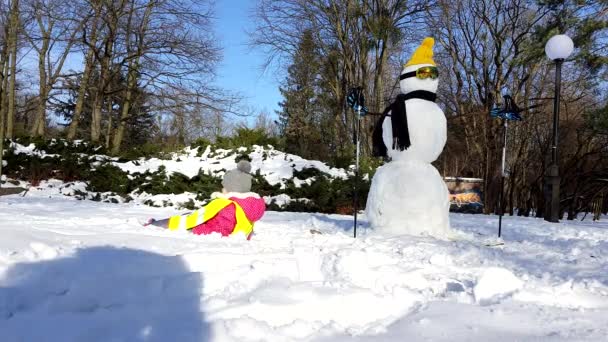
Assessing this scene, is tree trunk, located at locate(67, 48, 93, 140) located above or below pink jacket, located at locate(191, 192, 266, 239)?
above

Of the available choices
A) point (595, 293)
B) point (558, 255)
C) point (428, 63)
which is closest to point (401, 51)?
point (428, 63)

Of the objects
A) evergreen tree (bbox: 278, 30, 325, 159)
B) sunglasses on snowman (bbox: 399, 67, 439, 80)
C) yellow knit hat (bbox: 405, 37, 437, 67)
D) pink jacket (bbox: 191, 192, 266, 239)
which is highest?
evergreen tree (bbox: 278, 30, 325, 159)

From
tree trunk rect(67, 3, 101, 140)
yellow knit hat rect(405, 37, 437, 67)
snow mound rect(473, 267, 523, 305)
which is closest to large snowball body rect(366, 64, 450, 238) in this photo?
yellow knit hat rect(405, 37, 437, 67)

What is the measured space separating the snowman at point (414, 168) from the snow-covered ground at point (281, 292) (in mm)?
970

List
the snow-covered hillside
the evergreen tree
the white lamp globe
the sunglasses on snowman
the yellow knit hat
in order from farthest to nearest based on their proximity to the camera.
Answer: the evergreen tree
the snow-covered hillside
the white lamp globe
the yellow knit hat
the sunglasses on snowman

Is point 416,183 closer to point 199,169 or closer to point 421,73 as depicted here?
point 421,73

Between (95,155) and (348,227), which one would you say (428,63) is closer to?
(348,227)

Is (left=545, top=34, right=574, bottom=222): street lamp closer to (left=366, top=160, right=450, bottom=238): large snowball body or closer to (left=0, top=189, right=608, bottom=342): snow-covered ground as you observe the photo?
(left=366, top=160, right=450, bottom=238): large snowball body

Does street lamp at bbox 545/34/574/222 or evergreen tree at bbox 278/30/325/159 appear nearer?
street lamp at bbox 545/34/574/222

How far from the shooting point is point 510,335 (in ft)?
6.42

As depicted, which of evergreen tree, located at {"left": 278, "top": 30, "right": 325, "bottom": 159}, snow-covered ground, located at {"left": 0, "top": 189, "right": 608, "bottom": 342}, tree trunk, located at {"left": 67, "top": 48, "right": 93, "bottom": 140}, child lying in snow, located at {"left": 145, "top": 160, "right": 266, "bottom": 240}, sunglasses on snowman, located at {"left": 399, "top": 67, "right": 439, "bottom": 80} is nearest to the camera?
snow-covered ground, located at {"left": 0, "top": 189, "right": 608, "bottom": 342}

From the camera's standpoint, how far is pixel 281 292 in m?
2.48

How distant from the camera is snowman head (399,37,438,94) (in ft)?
17.5

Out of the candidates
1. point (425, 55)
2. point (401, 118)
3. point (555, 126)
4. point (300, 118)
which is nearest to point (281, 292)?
point (401, 118)
